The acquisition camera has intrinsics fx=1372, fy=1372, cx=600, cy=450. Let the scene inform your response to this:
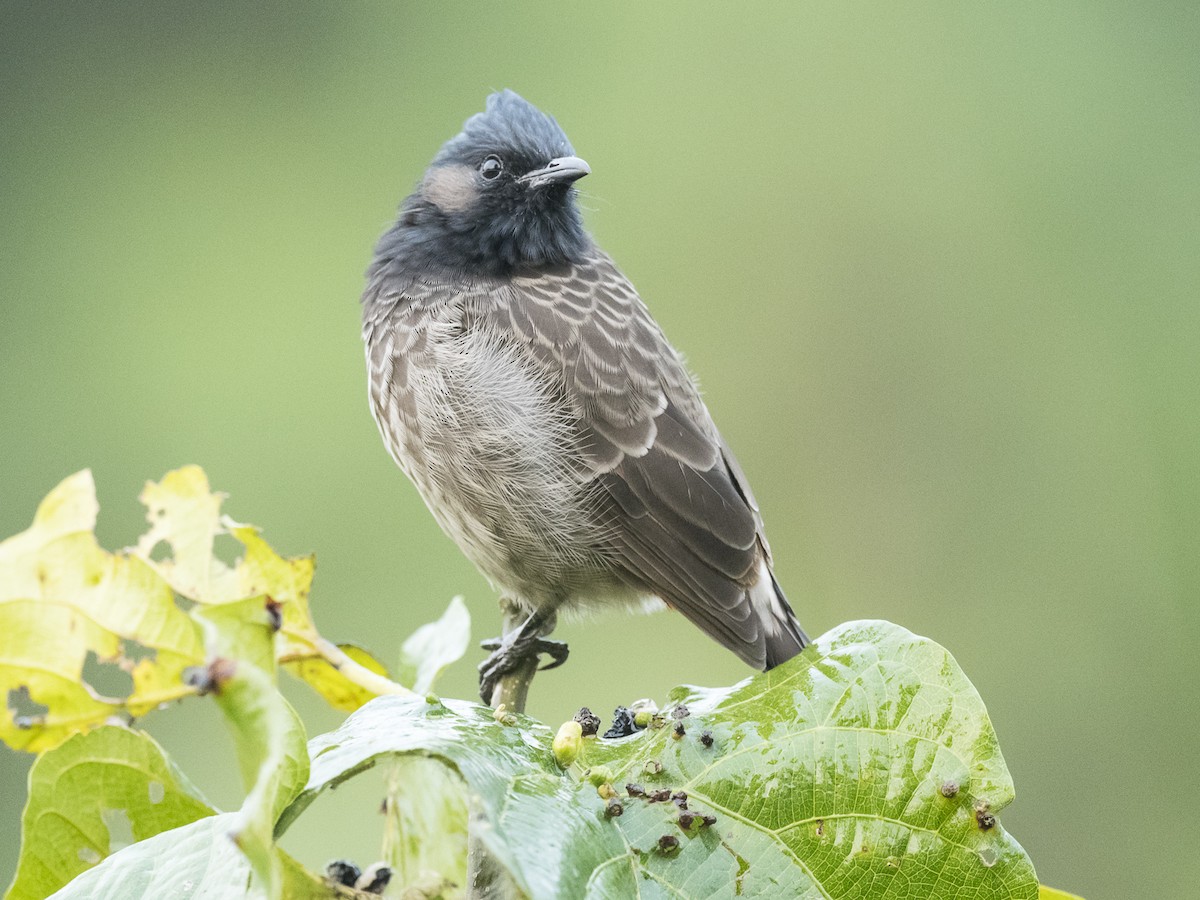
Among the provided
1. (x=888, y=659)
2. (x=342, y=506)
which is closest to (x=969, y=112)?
(x=342, y=506)

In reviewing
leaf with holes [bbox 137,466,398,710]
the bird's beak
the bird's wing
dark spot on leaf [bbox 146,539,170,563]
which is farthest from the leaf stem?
the bird's beak

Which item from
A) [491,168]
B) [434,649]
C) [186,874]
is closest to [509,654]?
[434,649]

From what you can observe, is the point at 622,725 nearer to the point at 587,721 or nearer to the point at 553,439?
the point at 587,721

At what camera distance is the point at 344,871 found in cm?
154

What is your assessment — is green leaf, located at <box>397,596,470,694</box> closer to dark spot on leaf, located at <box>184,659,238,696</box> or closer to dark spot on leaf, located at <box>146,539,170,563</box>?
dark spot on leaf, located at <box>146,539,170,563</box>

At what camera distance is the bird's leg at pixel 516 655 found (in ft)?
7.52

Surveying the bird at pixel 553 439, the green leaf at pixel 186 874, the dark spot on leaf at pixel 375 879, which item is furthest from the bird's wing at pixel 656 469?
the green leaf at pixel 186 874

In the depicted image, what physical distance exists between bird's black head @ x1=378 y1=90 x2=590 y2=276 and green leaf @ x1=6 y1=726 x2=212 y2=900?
227 cm

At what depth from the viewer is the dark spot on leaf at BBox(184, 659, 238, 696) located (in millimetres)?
1056

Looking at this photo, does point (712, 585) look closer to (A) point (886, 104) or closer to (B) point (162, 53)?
(A) point (886, 104)

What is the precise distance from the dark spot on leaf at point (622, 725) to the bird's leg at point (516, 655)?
0.46m

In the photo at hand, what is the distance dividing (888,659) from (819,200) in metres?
6.27

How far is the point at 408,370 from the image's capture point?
3.57m

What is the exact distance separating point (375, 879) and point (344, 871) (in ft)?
0.17
